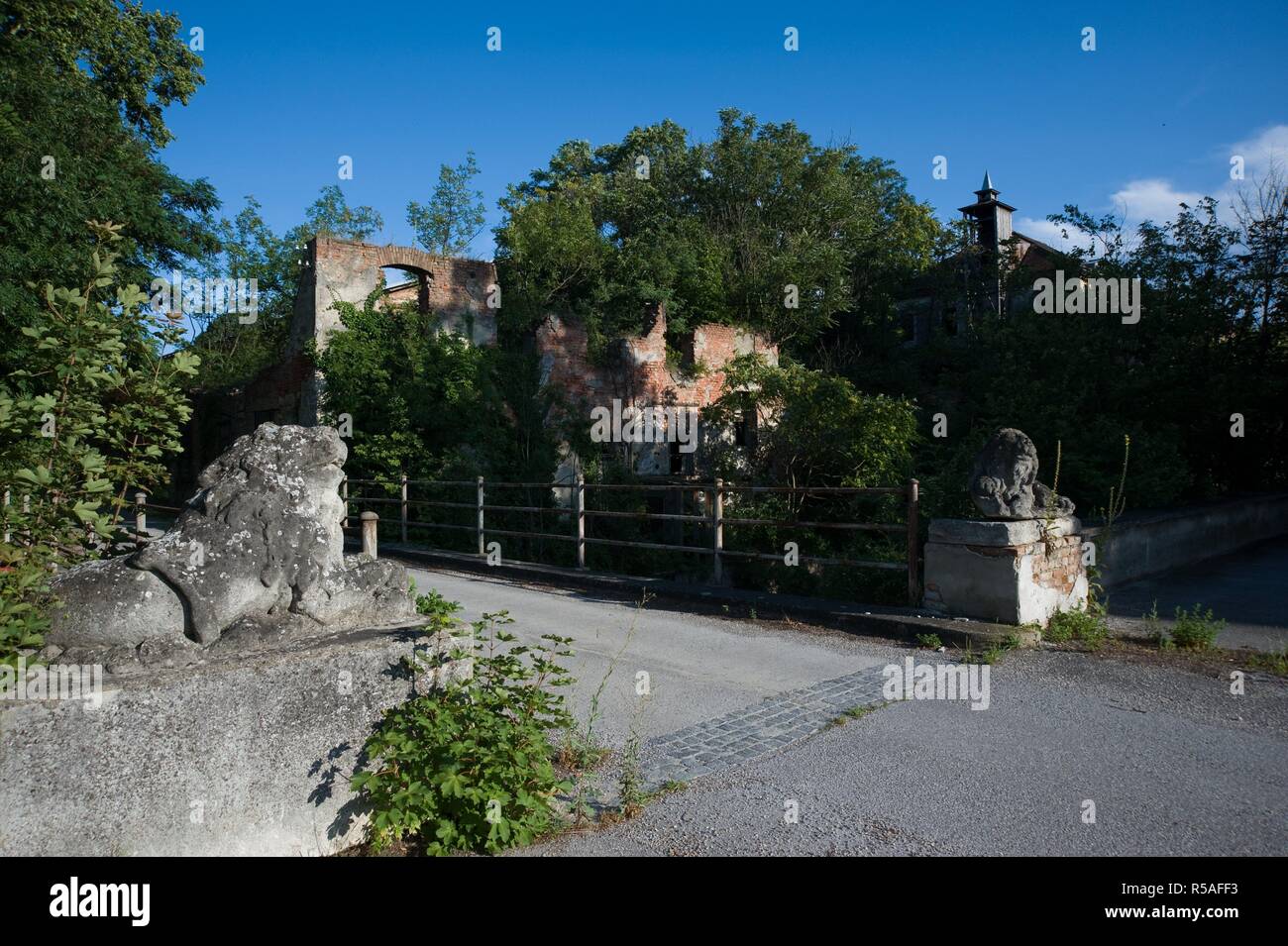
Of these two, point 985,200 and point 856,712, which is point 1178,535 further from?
point 985,200

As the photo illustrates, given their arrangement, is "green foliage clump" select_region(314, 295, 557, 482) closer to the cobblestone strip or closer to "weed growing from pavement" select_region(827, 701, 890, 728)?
the cobblestone strip

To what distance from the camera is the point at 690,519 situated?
1012 centimetres

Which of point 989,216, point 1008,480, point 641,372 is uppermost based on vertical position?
point 989,216

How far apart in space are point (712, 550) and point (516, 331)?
33.4ft

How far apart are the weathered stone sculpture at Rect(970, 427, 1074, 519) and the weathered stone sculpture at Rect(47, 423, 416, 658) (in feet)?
17.0

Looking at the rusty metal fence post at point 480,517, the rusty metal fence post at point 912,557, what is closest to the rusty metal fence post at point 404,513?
the rusty metal fence post at point 480,517

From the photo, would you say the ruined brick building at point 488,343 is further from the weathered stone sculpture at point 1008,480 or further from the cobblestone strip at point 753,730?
the cobblestone strip at point 753,730

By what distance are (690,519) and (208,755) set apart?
7352 millimetres

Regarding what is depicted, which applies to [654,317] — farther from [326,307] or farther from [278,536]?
[278,536]

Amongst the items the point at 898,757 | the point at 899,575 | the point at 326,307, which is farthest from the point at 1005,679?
the point at 326,307

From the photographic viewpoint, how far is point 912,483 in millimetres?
8023

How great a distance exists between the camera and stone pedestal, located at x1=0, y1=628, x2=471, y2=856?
2.80m

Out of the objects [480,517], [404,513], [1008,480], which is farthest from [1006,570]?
[404,513]

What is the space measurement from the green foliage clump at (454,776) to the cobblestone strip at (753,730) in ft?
3.01
